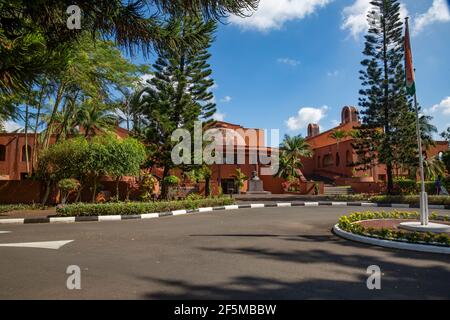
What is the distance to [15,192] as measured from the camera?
18922mm

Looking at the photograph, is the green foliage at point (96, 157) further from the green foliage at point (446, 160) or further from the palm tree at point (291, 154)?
the green foliage at point (446, 160)

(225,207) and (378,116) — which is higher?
(378,116)

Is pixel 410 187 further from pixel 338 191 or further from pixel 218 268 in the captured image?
pixel 218 268

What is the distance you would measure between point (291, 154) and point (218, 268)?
97.9ft

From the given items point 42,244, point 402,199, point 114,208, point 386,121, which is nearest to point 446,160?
point 386,121

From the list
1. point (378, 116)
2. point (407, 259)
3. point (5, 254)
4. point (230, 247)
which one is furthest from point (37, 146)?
point (378, 116)

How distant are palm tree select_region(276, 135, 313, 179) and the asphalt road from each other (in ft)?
79.8

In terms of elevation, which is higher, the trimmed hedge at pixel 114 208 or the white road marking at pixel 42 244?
the trimmed hedge at pixel 114 208

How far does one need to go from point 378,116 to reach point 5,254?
24.1 metres

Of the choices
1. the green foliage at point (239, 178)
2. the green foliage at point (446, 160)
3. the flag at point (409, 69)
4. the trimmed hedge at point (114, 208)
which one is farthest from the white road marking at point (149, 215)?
the green foliage at point (446, 160)

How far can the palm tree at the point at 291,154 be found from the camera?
32.4 metres

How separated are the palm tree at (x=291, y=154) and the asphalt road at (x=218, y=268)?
24334 mm

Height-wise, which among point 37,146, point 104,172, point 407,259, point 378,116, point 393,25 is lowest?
point 407,259
